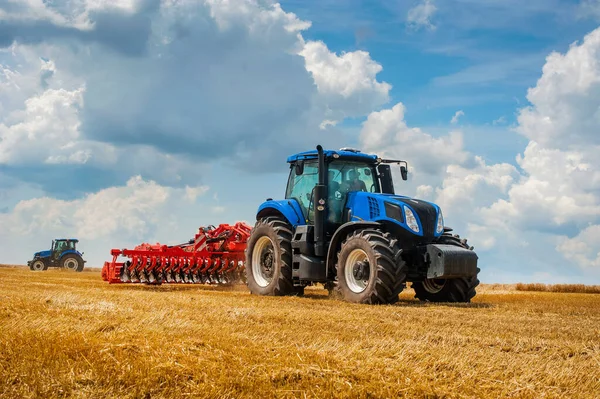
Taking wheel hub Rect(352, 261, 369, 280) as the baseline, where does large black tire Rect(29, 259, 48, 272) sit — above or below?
above

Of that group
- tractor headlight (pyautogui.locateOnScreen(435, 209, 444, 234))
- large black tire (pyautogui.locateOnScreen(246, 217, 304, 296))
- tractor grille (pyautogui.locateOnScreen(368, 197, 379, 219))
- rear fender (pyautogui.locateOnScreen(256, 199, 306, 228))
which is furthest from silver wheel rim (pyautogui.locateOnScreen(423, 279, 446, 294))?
rear fender (pyautogui.locateOnScreen(256, 199, 306, 228))

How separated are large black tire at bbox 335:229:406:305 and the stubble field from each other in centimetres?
163

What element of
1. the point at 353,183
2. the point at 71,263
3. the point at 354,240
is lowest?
the point at 354,240

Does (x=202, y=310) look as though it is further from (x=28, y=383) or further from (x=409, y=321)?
(x=28, y=383)

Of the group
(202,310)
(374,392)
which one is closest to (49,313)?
(202,310)

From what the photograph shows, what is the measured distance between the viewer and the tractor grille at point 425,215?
1234 cm

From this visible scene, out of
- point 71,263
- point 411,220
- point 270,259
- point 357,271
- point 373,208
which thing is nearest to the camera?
point 357,271

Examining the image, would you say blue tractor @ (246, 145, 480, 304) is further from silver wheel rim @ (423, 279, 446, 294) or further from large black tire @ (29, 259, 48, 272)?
large black tire @ (29, 259, 48, 272)

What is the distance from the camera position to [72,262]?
37594 millimetres

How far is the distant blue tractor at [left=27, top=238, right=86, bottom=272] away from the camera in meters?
37.6

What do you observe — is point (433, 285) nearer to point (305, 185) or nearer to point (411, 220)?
point (411, 220)

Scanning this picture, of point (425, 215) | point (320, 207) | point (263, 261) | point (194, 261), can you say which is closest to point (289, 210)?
point (320, 207)

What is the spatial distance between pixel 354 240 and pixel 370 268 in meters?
0.62

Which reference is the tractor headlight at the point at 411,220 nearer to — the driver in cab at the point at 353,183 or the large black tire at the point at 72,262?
the driver in cab at the point at 353,183
